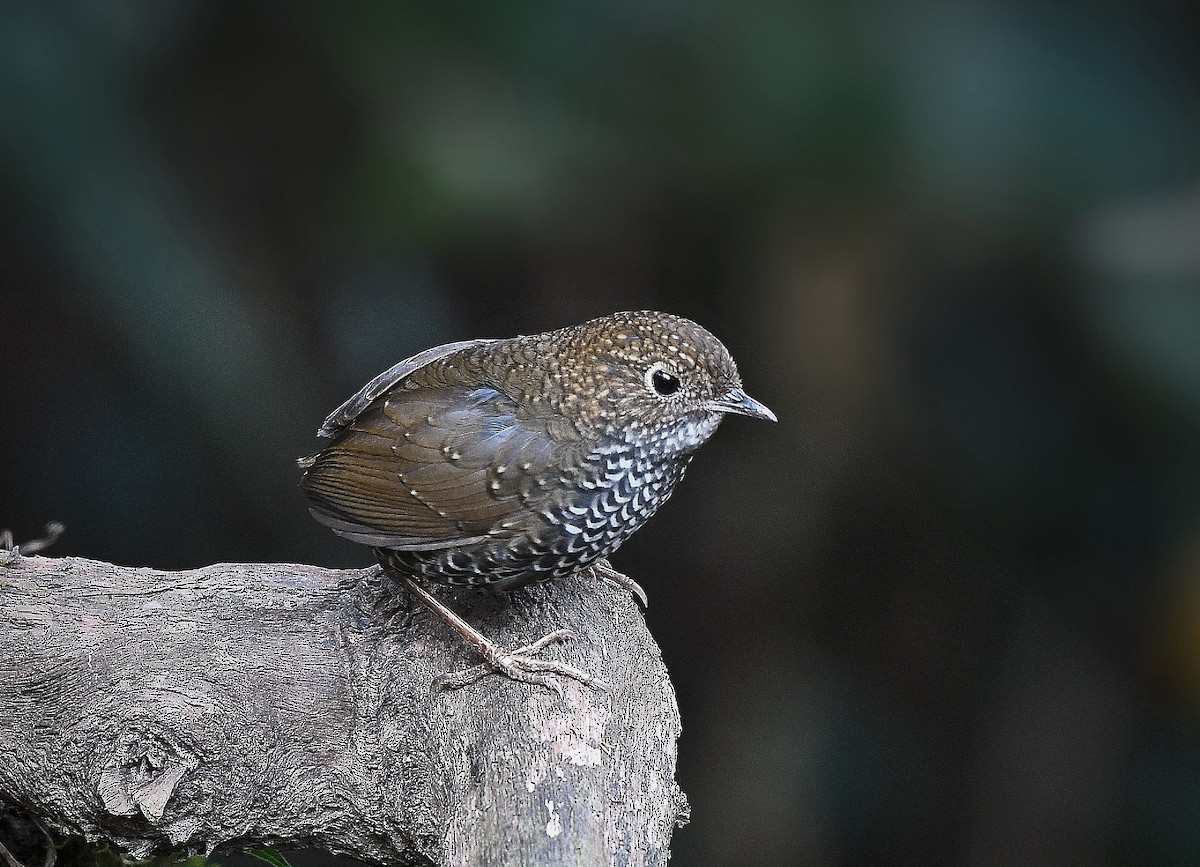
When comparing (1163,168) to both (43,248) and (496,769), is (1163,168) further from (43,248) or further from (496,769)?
(43,248)

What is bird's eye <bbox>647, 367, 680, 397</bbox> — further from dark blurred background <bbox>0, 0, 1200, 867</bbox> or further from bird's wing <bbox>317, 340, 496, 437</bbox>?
dark blurred background <bbox>0, 0, 1200, 867</bbox>

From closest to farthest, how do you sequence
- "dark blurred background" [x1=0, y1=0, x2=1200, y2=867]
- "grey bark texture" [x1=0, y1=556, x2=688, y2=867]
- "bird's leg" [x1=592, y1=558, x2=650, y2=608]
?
1. "grey bark texture" [x1=0, y1=556, x2=688, y2=867]
2. "bird's leg" [x1=592, y1=558, x2=650, y2=608]
3. "dark blurred background" [x1=0, y1=0, x2=1200, y2=867]

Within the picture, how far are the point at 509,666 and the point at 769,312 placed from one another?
1.70 meters

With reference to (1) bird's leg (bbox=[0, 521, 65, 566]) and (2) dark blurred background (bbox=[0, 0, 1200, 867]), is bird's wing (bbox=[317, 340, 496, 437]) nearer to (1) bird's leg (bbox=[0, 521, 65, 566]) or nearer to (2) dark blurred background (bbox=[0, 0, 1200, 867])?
(2) dark blurred background (bbox=[0, 0, 1200, 867])

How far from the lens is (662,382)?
2.64m

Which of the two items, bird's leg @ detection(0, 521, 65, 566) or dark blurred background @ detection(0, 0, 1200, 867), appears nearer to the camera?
bird's leg @ detection(0, 521, 65, 566)

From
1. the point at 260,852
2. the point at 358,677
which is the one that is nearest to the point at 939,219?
the point at 358,677

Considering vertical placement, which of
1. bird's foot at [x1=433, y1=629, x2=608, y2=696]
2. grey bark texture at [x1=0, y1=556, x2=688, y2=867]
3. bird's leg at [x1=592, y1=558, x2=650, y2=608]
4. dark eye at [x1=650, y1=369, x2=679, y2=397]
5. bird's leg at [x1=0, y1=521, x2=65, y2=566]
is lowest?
grey bark texture at [x1=0, y1=556, x2=688, y2=867]

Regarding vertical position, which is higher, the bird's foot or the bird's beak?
the bird's beak

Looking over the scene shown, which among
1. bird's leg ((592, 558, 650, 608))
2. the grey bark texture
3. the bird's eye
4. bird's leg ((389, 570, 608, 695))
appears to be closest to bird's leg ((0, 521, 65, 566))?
the grey bark texture

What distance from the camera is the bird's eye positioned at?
103 inches

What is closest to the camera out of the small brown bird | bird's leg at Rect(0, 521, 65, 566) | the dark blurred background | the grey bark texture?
the grey bark texture

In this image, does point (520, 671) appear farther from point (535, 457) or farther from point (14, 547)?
point (14, 547)

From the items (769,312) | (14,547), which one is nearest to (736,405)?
(769,312)
